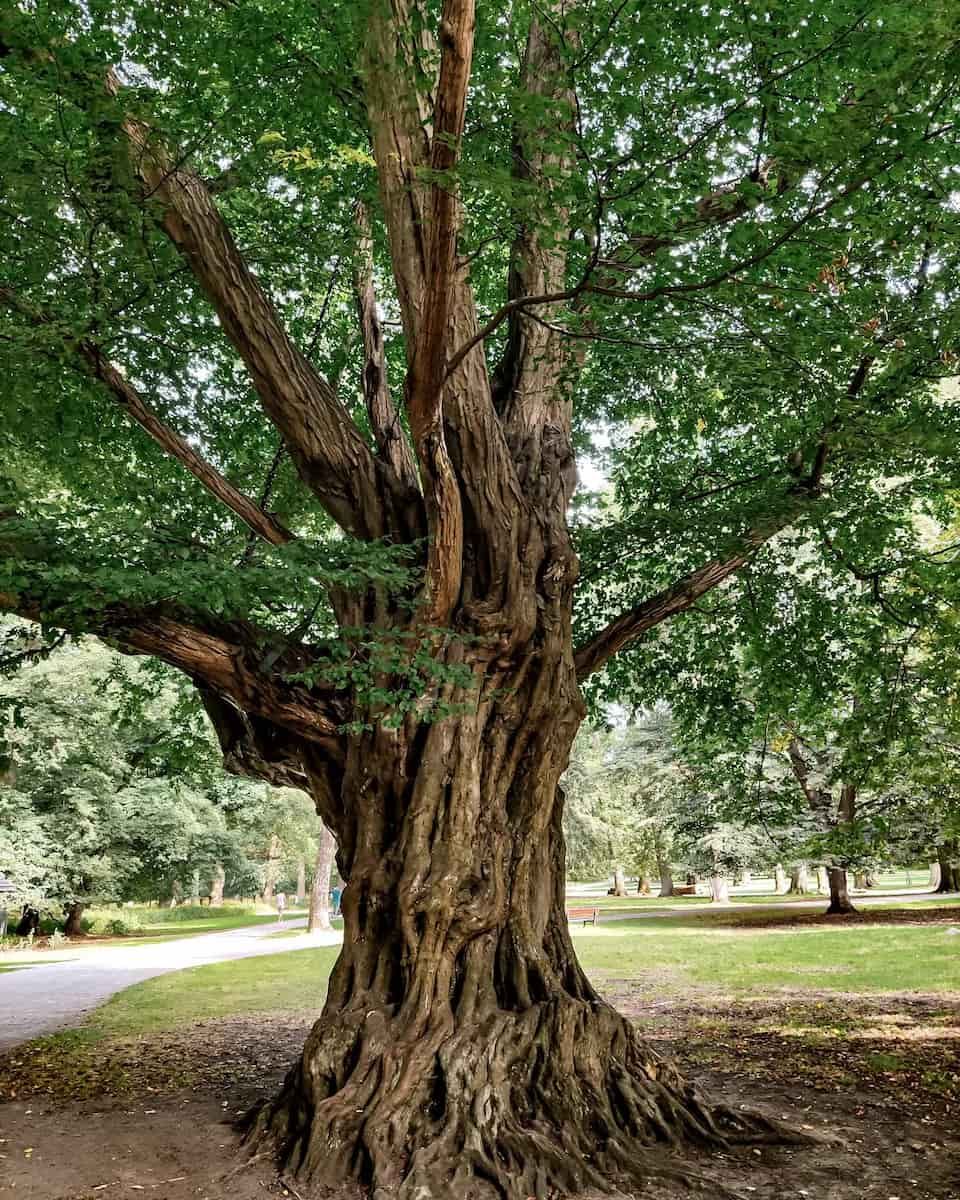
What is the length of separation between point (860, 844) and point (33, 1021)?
1017 cm

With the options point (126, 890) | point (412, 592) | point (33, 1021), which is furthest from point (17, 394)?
point (126, 890)

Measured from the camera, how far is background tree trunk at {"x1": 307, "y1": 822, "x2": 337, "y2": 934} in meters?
26.8

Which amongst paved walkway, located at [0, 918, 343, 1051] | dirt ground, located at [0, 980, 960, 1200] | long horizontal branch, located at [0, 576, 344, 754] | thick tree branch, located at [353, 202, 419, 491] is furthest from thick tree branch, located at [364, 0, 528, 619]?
paved walkway, located at [0, 918, 343, 1051]

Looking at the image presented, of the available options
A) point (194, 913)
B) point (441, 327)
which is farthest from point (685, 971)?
point (194, 913)

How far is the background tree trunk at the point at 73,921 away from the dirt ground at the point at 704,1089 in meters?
18.8

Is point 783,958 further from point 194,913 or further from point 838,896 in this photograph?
point 194,913

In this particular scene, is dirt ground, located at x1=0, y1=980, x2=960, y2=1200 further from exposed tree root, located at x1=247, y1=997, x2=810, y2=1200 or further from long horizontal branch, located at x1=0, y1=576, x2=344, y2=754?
long horizontal branch, located at x1=0, y1=576, x2=344, y2=754

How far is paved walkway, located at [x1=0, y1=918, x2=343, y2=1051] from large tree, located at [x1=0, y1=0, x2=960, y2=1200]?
6354 mm

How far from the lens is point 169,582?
553cm

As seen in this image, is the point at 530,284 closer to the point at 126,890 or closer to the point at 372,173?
the point at 372,173

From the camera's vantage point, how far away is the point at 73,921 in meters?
28.0

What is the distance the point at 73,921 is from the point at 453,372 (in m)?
27.2

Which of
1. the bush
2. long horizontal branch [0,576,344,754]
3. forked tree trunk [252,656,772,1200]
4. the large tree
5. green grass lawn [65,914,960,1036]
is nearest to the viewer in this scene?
the large tree

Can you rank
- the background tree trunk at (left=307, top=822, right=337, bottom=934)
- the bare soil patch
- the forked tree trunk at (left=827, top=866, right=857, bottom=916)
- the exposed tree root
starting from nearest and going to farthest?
the exposed tree root → the bare soil patch → the forked tree trunk at (left=827, top=866, right=857, bottom=916) → the background tree trunk at (left=307, top=822, right=337, bottom=934)
